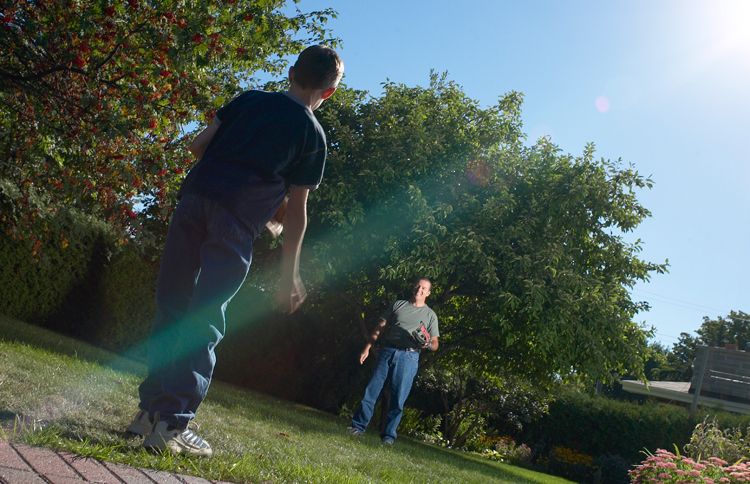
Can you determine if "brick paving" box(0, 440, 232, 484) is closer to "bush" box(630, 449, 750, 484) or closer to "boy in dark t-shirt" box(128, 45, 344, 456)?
"boy in dark t-shirt" box(128, 45, 344, 456)

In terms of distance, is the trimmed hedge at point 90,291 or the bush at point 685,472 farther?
the trimmed hedge at point 90,291

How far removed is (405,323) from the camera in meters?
8.89

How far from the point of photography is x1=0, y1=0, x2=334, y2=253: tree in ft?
23.0

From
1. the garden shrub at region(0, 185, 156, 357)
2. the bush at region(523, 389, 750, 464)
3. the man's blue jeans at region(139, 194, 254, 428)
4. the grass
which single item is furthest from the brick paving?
the bush at region(523, 389, 750, 464)

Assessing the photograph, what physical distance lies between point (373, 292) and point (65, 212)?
556 centimetres

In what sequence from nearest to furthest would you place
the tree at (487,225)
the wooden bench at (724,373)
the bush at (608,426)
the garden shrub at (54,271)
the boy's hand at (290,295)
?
1. the boy's hand at (290,295)
2. the tree at (487,225)
3. the garden shrub at (54,271)
4. the bush at (608,426)
5. the wooden bench at (724,373)

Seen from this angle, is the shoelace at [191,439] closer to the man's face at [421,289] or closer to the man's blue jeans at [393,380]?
the man's blue jeans at [393,380]

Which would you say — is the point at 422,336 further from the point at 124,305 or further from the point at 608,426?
the point at 608,426

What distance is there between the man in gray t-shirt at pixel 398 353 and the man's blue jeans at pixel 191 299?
17.4ft

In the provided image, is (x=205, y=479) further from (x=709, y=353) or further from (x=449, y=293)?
(x=709, y=353)

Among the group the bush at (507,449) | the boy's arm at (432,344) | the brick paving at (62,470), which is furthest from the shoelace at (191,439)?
the bush at (507,449)

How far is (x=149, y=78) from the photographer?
24.0ft

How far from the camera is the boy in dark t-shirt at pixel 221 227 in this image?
11.7ft

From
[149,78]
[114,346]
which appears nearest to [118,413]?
[149,78]
